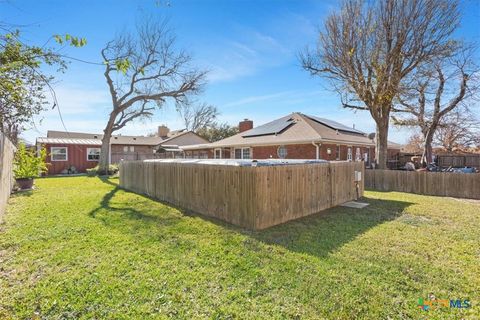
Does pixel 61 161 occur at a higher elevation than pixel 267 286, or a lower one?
higher

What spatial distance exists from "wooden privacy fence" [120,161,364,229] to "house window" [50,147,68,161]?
17.3 m

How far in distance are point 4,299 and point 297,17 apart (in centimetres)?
1206

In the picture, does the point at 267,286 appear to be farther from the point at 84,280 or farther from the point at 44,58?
the point at 44,58

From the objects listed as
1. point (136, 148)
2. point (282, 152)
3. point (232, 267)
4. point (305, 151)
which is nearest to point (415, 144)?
point (305, 151)

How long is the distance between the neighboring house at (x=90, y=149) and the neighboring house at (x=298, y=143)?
933 centimetres

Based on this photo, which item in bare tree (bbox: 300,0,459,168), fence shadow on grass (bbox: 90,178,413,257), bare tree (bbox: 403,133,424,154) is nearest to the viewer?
fence shadow on grass (bbox: 90,178,413,257)

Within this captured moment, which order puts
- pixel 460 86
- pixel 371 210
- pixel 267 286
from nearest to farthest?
1. pixel 267 286
2. pixel 371 210
3. pixel 460 86

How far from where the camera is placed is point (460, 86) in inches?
600

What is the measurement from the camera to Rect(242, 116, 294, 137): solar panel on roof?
1856 centimetres

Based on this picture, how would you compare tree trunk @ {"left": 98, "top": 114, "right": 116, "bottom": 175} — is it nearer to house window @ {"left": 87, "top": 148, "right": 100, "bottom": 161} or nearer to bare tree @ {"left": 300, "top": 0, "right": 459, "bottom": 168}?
house window @ {"left": 87, "top": 148, "right": 100, "bottom": 161}

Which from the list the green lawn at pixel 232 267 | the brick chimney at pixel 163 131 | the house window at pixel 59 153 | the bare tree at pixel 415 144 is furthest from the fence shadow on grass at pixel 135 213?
the bare tree at pixel 415 144

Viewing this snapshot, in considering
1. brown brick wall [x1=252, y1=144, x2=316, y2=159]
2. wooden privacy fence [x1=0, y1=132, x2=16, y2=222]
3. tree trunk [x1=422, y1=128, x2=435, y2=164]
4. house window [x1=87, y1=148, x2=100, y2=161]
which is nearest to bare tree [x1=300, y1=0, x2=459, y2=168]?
brown brick wall [x1=252, y1=144, x2=316, y2=159]

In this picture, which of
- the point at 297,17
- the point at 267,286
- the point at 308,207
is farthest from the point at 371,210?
the point at 297,17

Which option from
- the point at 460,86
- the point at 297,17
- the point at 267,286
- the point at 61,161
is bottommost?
the point at 267,286
